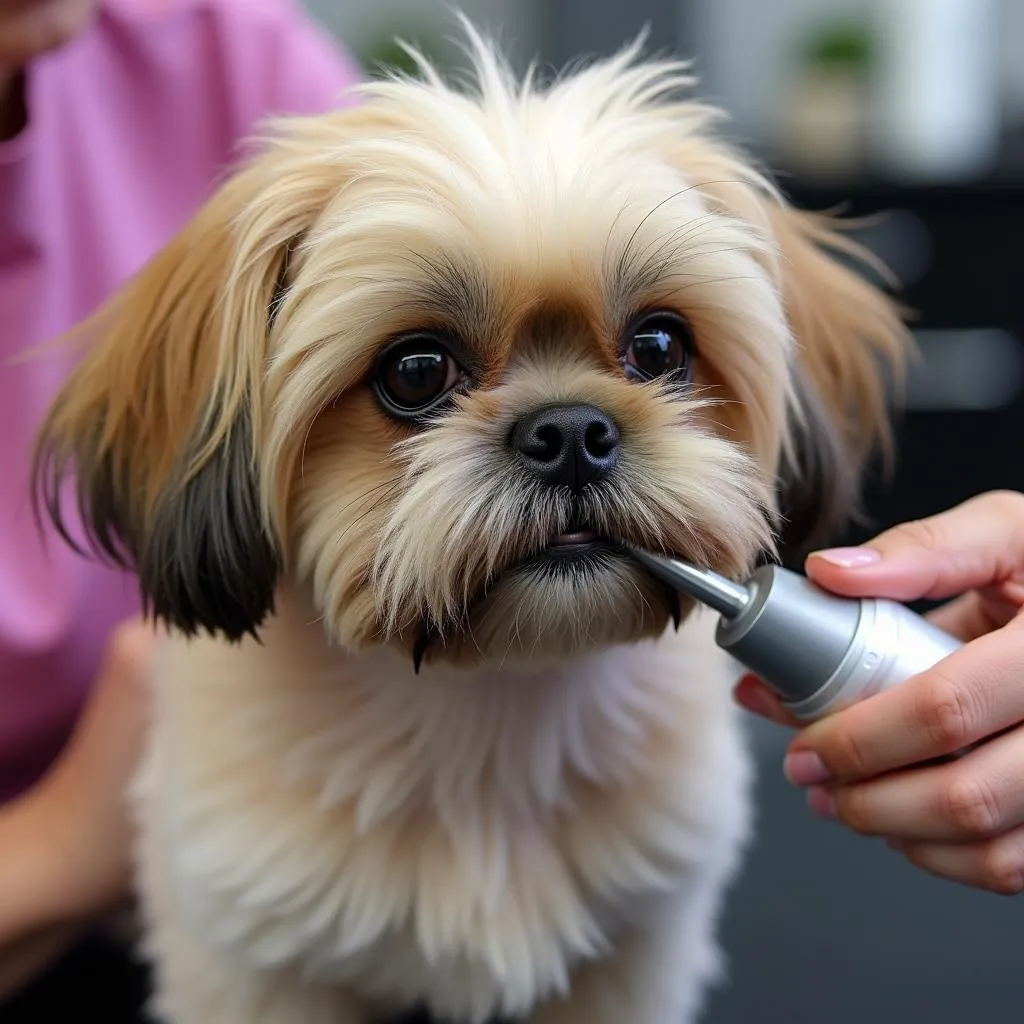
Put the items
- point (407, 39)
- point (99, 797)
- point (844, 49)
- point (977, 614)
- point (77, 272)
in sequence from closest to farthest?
point (977, 614), point (99, 797), point (77, 272), point (407, 39), point (844, 49)

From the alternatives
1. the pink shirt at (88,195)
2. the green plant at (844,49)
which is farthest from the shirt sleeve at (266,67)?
the green plant at (844,49)

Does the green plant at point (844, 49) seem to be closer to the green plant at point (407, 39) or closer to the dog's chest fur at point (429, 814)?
the green plant at point (407, 39)

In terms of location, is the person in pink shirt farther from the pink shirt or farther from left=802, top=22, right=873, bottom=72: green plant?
left=802, top=22, right=873, bottom=72: green plant

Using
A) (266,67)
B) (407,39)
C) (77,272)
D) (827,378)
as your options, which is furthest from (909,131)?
(77,272)

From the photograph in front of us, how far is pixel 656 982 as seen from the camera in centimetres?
100

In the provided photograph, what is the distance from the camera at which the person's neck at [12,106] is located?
3.67 ft

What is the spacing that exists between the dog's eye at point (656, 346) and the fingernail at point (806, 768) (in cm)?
27

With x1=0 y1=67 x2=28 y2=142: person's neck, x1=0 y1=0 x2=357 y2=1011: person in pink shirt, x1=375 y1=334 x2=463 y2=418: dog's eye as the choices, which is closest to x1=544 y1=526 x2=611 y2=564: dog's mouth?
x1=375 y1=334 x2=463 y2=418: dog's eye

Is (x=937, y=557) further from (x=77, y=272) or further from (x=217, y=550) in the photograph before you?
(x=77, y=272)

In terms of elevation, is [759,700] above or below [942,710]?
below

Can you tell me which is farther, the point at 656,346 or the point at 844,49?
the point at 844,49

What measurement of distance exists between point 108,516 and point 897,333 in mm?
690

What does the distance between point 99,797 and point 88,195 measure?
61 cm

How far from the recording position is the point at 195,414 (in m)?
0.84
